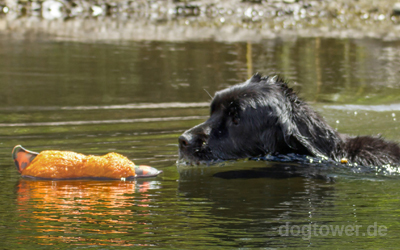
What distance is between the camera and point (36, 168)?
233 inches

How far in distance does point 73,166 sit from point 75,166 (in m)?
0.02

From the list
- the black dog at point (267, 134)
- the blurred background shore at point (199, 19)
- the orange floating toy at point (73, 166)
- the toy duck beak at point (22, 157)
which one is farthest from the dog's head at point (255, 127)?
the blurred background shore at point (199, 19)

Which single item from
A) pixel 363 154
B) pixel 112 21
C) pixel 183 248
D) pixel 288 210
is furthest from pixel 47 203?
pixel 112 21

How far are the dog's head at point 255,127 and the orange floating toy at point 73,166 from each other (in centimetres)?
68

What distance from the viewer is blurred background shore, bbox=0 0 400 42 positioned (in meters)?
24.5

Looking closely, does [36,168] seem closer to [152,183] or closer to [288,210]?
[152,183]

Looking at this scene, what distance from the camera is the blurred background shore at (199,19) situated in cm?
2452

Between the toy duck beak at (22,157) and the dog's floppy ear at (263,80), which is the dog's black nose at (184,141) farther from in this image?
the toy duck beak at (22,157)

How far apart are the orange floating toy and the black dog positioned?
0.68 meters

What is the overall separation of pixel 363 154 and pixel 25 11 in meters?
29.5

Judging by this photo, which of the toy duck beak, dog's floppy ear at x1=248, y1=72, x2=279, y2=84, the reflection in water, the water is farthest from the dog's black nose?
the toy duck beak

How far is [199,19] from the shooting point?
31375 millimetres

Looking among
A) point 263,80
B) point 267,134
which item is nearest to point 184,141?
point 267,134

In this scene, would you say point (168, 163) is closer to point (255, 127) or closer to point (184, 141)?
point (184, 141)
